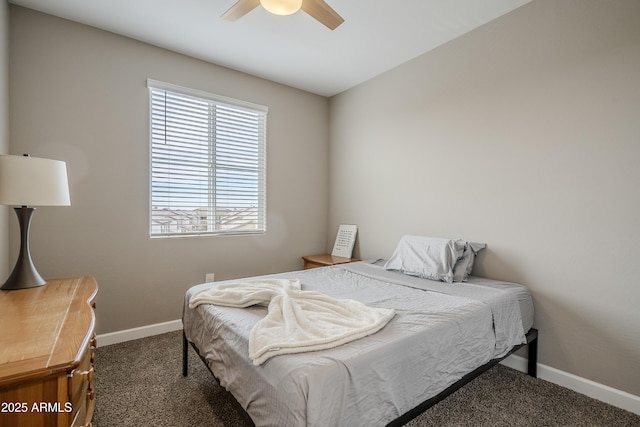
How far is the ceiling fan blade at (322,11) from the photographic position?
1755mm

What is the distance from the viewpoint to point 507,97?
2346 millimetres

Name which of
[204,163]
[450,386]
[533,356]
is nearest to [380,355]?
[450,386]

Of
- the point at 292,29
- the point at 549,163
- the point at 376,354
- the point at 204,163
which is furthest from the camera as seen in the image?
the point at 204,163

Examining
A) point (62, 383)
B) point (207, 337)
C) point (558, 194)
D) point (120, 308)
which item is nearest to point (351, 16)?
point (558, 194)

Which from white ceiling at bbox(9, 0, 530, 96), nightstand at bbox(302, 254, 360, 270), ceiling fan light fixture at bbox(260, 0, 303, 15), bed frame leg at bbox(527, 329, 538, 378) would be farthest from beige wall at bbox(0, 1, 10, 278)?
bed frame leg at bbox(527, 329, 538, 378)

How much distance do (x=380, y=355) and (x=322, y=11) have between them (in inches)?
75.1

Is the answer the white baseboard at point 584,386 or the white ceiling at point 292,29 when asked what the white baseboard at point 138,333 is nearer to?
the white ceiling at point 292,29

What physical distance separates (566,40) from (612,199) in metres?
1.12

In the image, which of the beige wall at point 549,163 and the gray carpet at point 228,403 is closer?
the gray carpet at point 228,403

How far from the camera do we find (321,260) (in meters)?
3.54

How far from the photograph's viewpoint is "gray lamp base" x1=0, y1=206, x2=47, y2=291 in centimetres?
166

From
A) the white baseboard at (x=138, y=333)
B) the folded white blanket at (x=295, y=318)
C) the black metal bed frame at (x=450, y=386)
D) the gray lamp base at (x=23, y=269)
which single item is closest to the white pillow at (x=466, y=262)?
the black metal bed frame at (x=450, y=386)

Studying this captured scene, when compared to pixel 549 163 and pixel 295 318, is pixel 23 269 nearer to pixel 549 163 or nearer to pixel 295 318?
pixel 295 318

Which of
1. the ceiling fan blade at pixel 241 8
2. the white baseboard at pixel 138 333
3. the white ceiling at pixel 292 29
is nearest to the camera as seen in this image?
the ceiling fan blade at pixel 241 8
